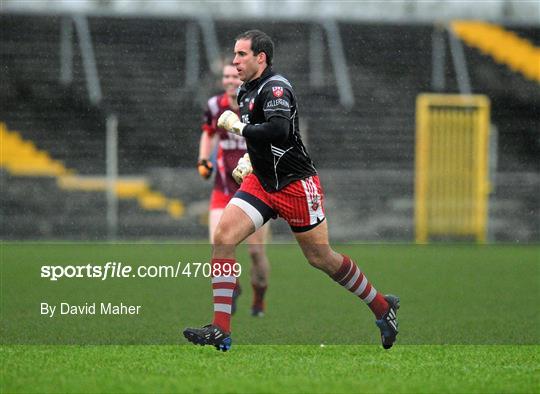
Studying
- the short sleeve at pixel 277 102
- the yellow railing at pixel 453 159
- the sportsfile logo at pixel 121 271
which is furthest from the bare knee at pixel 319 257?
the yellow railing at pixel 453 159

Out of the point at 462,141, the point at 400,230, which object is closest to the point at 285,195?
the point at 400,230

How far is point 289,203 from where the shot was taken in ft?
22.6

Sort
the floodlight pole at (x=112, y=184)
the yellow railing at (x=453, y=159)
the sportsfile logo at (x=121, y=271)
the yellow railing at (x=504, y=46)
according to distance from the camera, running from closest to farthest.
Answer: the sportsfile logo at (x=121, y=271)
the floodlight pole at (x=112, y=184)
the yellow railing at (x=453, y=159)
the yellow railing at (x=504, y=46)

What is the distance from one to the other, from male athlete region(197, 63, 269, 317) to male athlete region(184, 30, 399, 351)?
7.19ft

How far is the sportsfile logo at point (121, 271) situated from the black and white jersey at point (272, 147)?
532cm

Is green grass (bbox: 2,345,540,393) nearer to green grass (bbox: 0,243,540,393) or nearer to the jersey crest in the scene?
green grass (bbox: 0,243,540,393)

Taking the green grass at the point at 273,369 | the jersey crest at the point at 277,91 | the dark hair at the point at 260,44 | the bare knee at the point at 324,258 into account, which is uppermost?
the dark hair at the point at 260,44

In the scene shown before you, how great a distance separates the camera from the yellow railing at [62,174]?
64.5 ft

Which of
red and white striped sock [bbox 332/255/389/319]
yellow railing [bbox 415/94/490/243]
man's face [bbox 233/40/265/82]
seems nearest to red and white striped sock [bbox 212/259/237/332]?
red and white striped sock [bbox 332/255/389/319]

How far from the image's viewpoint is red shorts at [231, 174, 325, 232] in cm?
689

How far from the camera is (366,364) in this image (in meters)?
6.38

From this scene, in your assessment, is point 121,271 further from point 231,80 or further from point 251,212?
point 251,212

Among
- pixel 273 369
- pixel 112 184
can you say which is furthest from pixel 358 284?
pixel 112 184

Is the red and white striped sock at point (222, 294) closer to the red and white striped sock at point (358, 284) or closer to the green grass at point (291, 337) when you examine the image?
the green grass at point (291, 337)
